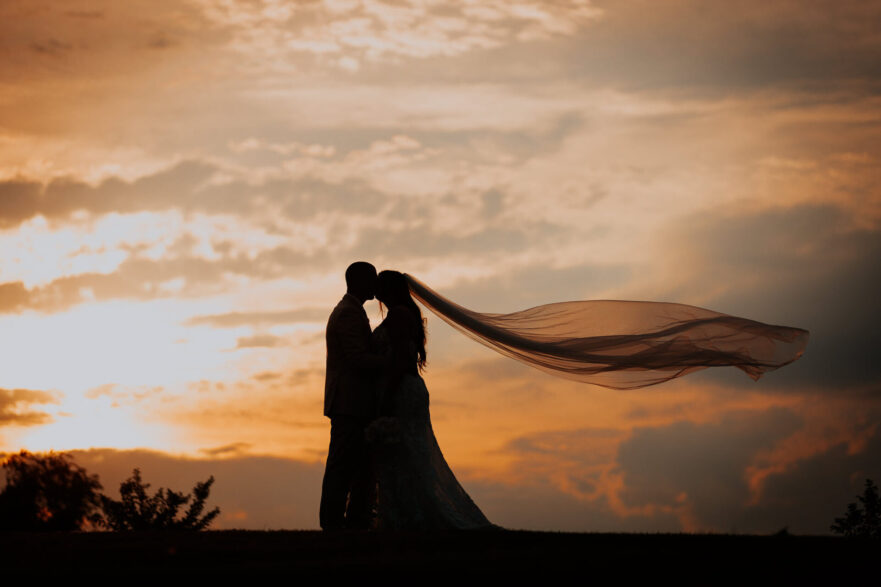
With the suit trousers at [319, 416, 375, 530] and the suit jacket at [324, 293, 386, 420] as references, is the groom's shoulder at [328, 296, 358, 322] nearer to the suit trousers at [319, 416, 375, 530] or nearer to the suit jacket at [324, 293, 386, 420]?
the suit jacket at [324, 293, 386, 420]

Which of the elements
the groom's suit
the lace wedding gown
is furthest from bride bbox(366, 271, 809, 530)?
the groom's suit

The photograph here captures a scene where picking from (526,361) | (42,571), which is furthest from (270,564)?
(526,361)

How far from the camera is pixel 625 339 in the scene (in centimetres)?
1402

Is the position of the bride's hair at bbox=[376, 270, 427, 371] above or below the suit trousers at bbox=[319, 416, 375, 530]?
above

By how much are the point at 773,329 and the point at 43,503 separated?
1588 cm

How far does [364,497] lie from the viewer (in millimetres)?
13180

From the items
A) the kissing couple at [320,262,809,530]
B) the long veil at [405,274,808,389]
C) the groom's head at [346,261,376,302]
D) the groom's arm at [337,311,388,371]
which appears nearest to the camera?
the kissing couple at [320,262,809,530]

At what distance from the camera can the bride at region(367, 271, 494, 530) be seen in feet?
40.6

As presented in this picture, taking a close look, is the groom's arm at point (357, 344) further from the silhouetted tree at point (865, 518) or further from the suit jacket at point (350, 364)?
the silhouetted tree at point (865, 518)

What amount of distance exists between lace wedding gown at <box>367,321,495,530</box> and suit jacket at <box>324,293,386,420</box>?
33 centimetres

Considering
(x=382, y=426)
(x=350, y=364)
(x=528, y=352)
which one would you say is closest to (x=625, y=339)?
(x=528, y=352)

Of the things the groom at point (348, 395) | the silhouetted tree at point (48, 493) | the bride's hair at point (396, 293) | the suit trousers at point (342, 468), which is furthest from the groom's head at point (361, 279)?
the silhouetted tree at point (48, 493)

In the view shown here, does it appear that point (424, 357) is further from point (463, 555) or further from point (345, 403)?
point (463, 555)

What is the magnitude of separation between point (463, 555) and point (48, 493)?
15.3m
